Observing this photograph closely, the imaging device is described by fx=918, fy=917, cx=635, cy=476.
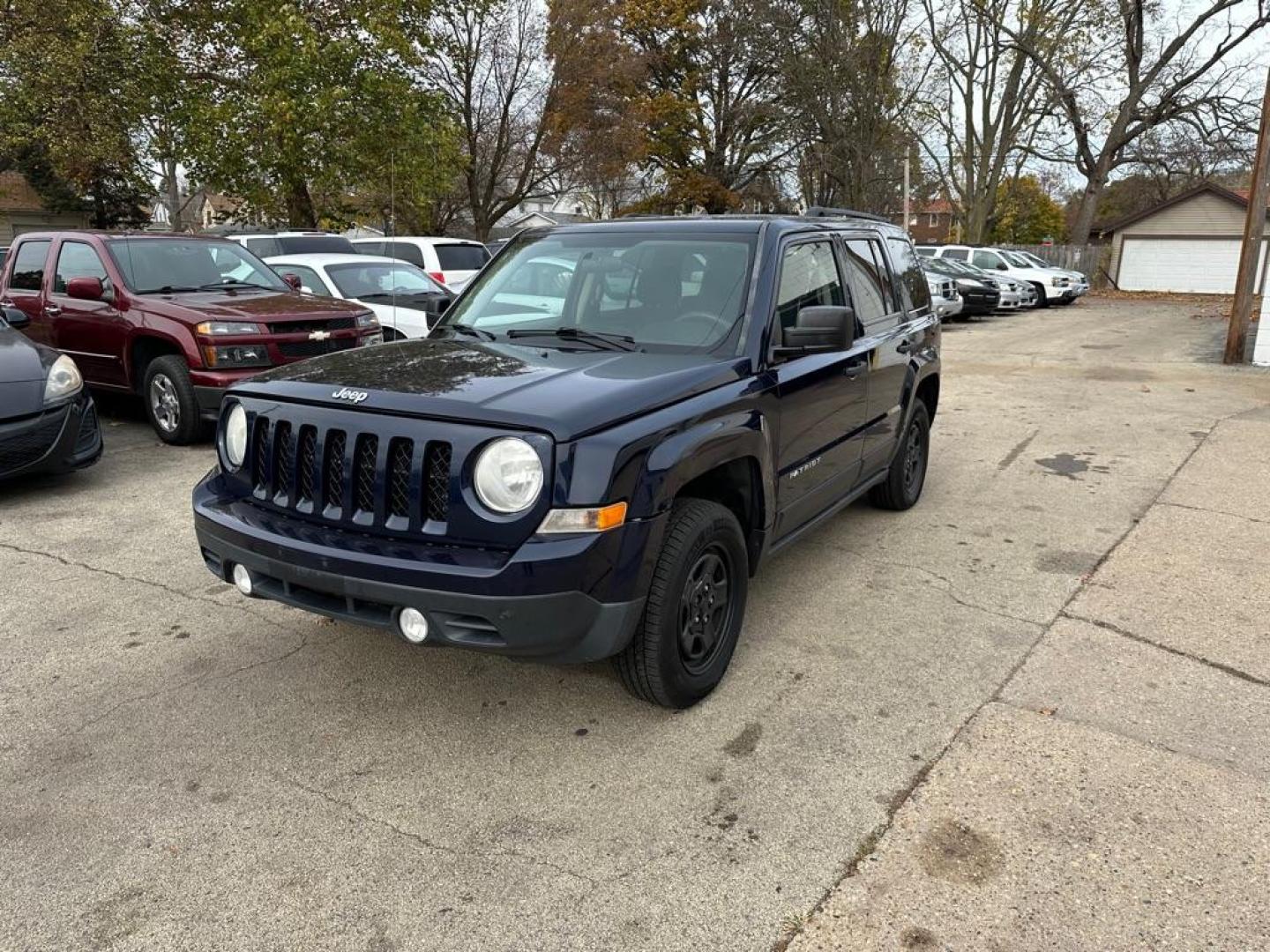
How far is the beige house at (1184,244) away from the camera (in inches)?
1427

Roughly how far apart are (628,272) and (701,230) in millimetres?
382

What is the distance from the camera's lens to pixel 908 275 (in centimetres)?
584

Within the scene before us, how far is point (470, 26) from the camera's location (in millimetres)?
26562

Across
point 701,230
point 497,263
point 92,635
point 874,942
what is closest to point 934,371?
point 701,230

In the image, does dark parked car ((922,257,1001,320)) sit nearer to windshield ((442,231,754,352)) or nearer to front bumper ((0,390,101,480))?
windshield ((442,231,754,352))

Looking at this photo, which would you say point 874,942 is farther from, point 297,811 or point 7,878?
point 7,878

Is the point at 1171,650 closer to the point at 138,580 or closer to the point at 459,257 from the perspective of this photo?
the point at 138,580

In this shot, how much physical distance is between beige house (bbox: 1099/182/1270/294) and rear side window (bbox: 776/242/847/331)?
38.7 metres

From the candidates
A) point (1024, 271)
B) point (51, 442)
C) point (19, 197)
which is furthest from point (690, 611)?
→ point (19, 197)

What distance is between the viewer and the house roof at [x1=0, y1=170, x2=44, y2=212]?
121 feet

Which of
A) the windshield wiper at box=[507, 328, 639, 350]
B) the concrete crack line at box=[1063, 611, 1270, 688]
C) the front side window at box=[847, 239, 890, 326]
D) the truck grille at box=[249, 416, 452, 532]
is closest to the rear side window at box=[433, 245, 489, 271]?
the front side window at box=[847, 239, 890, 326]

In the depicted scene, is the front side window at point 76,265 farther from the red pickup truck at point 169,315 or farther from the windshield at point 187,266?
the windshield at point 187,266

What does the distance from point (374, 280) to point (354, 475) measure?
319 inches

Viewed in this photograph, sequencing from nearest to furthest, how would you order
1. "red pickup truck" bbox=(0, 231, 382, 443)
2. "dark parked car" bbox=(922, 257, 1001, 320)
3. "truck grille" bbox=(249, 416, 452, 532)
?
"truck grille" bbox=(249, 416, 452, 532) → "red pickup truck" bbox=(0, 231, 382, 443) → "dark parked car" bbox=(922, 257, 1001, 320)
